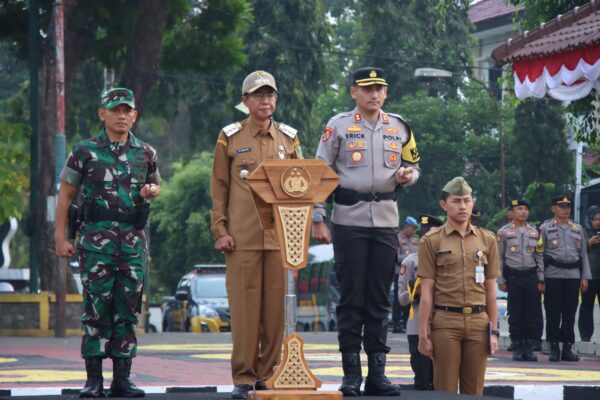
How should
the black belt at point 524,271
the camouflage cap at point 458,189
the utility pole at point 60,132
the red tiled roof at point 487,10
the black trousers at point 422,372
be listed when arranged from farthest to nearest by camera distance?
the red tiled roof at point 487,10 → the utility pole at point 60,132 → the black belt at point 524,271 → the black trousers at point 422,372 → the camouflage cap at point 458,189

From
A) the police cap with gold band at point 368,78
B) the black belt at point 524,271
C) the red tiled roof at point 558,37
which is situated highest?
the red tiled roof at point 558,37

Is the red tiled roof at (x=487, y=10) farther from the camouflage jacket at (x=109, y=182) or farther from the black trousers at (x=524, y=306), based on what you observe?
the camouflage jacket at (x=109, y=182)

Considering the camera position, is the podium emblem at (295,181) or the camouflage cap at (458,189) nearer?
the podium emblem at (295,181)

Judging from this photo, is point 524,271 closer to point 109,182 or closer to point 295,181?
point 109,182

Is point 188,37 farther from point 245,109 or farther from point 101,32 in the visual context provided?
point 245,109

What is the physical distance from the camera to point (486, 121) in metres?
48.3

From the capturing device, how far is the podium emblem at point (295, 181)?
870 cm

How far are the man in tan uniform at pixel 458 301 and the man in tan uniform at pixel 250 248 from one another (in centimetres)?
120

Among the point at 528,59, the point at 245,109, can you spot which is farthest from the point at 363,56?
the point at 245,109

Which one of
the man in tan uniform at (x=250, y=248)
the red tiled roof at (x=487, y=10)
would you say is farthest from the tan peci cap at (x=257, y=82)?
the red tiled roof at (x=487, y=10)

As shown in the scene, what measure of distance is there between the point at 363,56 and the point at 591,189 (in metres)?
27.4

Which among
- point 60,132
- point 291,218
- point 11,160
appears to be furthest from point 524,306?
point 11,160

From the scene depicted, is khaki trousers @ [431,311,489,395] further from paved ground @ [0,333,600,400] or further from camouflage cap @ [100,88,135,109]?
camouflage cap @ [100,88,135,109]

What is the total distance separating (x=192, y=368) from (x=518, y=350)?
483 cm
